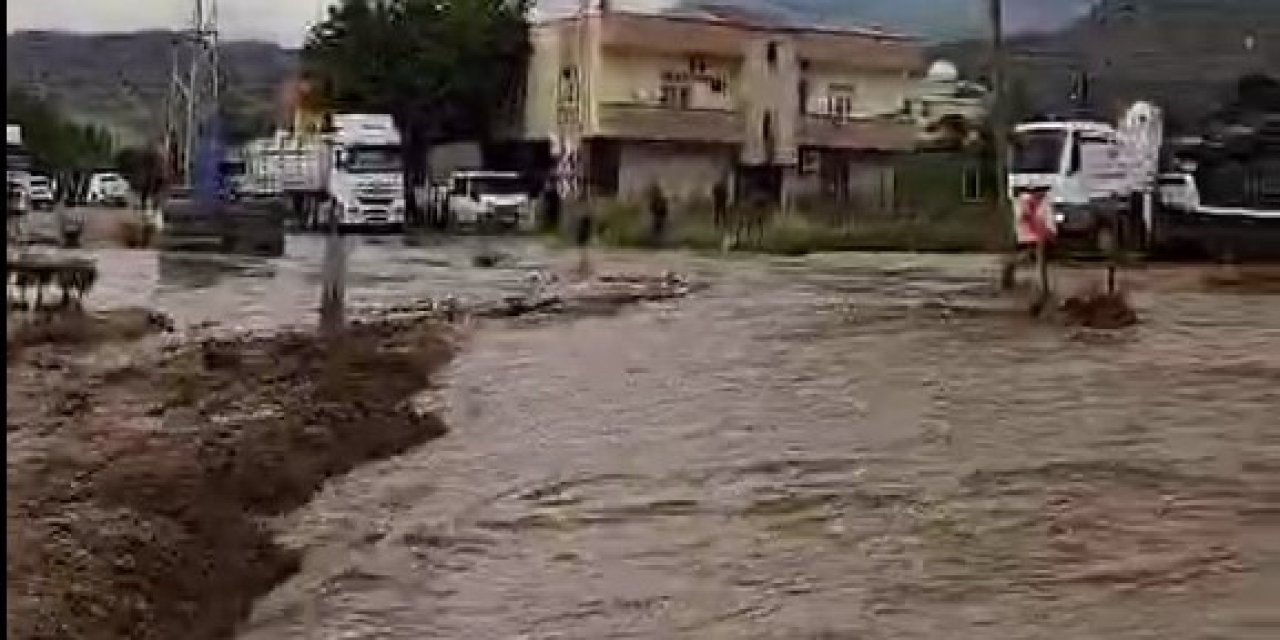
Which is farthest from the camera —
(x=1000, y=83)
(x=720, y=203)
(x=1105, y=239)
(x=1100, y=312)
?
(x=720, y=203)

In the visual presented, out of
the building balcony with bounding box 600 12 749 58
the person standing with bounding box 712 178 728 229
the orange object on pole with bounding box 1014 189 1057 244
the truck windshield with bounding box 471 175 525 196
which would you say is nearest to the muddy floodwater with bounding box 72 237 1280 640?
the orange object on pole with bounding box 1014 189 1057 244

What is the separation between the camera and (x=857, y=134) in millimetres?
60062

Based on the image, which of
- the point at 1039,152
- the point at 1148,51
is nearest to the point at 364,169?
the point at 1039,152

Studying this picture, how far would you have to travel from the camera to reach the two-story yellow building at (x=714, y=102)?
5503 cm

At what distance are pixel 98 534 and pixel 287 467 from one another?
2549 millimetres

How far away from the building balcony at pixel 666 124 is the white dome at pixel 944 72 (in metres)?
14.7

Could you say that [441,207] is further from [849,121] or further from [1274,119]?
[1274,119]

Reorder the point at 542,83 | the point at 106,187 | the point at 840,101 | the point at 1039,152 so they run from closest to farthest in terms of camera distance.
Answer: the point at 1039,152
the point at 542,83
the point at 840,101
the point at 106,187

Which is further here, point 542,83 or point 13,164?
point 542,83

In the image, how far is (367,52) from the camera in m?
54.2

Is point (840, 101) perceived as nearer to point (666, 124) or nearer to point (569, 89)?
point (666, 124)

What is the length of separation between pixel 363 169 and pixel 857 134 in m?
17.8

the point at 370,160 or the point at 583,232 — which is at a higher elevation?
the point at 370,160

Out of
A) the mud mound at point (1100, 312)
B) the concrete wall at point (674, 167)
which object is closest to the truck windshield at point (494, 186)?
the concrete wall at point (674, 167)
